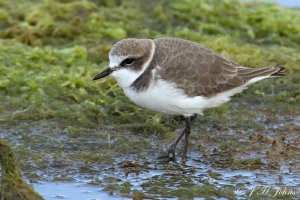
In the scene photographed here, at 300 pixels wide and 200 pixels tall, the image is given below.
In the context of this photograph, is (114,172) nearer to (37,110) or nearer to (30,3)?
(37,110)

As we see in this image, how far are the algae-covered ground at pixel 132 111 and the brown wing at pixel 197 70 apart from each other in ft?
2.74

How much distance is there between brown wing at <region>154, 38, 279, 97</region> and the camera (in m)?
8.29

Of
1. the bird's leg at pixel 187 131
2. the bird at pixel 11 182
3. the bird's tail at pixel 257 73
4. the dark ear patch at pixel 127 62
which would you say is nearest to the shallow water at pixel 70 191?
the bird at pixel 11 182

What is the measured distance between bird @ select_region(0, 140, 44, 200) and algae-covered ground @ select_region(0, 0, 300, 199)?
0.93 metres

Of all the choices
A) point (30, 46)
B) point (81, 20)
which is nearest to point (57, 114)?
point (30, 46)

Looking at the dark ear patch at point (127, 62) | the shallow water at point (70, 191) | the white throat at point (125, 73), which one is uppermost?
the dark ear patch at point (127, 62)

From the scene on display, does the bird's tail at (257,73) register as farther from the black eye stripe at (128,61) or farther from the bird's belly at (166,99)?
the black eye stripe at (128,61)

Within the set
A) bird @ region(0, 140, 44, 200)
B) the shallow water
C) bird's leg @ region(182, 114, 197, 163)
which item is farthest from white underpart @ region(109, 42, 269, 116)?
bird @ region(0, 140, 44, 200)

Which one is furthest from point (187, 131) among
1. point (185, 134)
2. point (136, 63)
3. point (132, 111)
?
point (132, 111)

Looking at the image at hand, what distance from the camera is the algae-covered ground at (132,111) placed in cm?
783

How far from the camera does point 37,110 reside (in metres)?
9.58

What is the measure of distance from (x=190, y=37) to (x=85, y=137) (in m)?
3.79

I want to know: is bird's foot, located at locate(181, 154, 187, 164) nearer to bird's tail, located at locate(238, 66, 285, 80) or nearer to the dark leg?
the dark leg

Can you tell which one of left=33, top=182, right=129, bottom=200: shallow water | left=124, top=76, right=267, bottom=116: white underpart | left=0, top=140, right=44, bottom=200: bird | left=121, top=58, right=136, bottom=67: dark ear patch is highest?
left=121, top=58, right=136, bottom=67: dark ear patch
